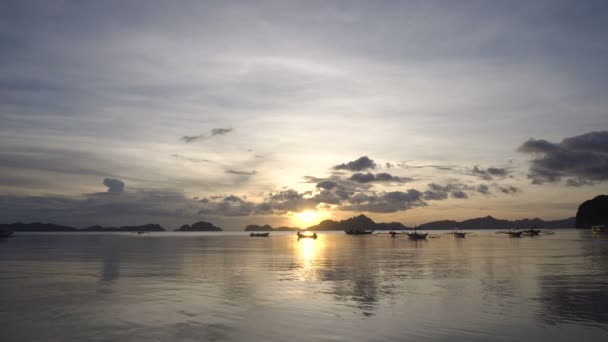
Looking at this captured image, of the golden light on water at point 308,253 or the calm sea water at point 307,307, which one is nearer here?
the calm sea water at point 307,307

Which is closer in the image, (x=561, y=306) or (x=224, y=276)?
(x=561, y=306)

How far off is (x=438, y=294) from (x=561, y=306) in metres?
8.64

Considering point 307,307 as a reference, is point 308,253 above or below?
below

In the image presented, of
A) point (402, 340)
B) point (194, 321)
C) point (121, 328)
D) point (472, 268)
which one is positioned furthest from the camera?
point (472, 268)

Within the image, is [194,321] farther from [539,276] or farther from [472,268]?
[472,268]

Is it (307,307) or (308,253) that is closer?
(307,307)

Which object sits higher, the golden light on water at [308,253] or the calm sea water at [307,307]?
the calm sea water at [307,307]

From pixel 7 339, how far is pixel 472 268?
166 ft

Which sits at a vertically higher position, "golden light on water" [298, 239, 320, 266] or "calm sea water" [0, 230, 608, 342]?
"calm sea water" [0, 230, 608, 342]

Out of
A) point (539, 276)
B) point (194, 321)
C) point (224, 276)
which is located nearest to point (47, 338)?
point (194, 321)

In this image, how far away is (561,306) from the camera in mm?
29219

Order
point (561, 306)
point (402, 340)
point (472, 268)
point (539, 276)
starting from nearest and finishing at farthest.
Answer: point (402, 340) < point (561, 306) < point (539, 276) < point (472, 268)

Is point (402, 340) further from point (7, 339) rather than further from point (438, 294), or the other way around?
point (7, 339)

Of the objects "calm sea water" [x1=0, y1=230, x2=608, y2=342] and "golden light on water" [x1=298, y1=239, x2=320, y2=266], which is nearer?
"calm sea water" [x1=0, y1=230, x2=608, y2=342]
